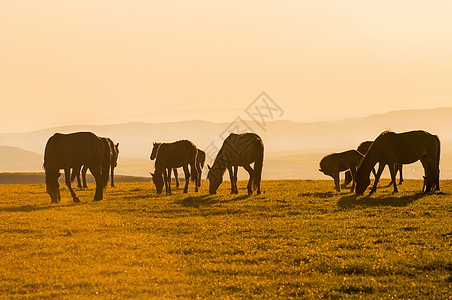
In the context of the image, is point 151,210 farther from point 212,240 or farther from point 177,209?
point 212,240

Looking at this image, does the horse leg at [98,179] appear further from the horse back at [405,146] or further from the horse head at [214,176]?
the horse back at [405,146]

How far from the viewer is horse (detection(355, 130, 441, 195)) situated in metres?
26.8

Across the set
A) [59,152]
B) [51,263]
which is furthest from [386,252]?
[59,152]

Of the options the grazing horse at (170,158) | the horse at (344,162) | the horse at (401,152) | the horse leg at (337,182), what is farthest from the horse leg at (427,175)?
the grazing horse at (170,158)

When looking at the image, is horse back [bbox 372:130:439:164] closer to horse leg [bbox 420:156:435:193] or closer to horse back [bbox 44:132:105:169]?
horse leg [bbox 420:156:435:193]

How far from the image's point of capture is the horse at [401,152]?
26781 millimetres

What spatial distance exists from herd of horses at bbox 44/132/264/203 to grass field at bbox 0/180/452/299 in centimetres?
231

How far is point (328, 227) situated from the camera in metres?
18.0

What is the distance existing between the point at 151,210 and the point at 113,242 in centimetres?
731

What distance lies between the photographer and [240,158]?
28953mm

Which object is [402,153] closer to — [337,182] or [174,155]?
[337,182]

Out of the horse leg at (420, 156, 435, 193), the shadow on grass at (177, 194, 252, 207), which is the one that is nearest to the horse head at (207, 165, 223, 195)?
the shadow on grass at (177, 194, 252, 207)

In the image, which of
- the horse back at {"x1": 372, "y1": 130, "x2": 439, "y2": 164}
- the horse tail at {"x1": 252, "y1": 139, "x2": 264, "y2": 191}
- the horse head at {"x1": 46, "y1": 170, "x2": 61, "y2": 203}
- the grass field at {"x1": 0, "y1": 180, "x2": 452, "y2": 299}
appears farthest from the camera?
the horse tail at {"x1": 252, "y1": 139, "x2": 264, "y2": 191}

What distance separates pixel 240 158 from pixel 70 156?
902 cm
